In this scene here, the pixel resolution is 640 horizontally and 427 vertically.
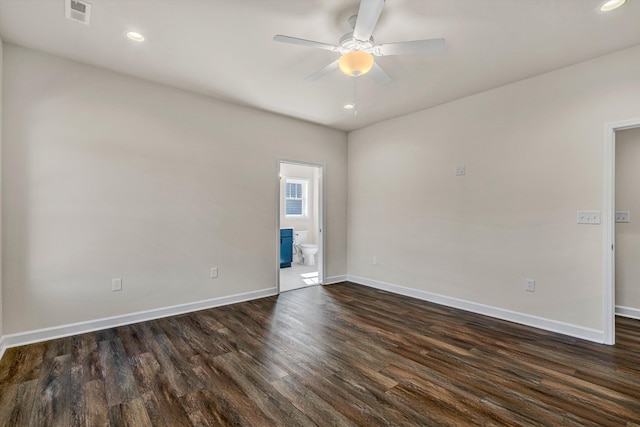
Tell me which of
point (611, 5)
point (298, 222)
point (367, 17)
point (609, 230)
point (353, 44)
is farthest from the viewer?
point (298, 222)

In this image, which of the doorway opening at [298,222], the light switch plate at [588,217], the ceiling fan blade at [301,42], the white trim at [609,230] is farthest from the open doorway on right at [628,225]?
the doorway opening at [298,222]

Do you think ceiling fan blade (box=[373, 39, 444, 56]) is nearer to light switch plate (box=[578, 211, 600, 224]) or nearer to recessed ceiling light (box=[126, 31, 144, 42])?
recessed ceiling light (box=[126, 31, 144, 42])

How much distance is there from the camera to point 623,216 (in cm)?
364

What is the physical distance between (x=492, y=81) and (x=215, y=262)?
160 inches

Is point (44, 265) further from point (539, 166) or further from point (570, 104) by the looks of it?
point (570, 104)

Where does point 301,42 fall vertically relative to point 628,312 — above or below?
above

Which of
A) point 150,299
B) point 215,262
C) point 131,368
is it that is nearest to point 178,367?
point 131,368

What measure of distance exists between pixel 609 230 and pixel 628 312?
5.46 ft

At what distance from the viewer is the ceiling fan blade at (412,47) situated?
2122 millimetres

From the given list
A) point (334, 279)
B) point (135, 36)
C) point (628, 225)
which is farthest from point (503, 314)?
point (135, 36)

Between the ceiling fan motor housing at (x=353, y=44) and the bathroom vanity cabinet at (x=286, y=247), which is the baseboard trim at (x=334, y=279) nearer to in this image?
the bathroom vanity cabinet at (x=286, y=247)

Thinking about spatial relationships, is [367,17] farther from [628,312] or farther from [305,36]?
[628,312]

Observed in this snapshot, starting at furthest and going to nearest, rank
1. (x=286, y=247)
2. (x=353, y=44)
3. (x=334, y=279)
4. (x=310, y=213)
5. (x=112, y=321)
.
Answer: (x=310, y=213) → (x=286, y=247) → (x=334, y=279) → (x=112, y=321) → (x=353, y=44)

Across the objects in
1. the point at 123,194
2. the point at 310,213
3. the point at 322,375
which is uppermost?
the point at 123,194
